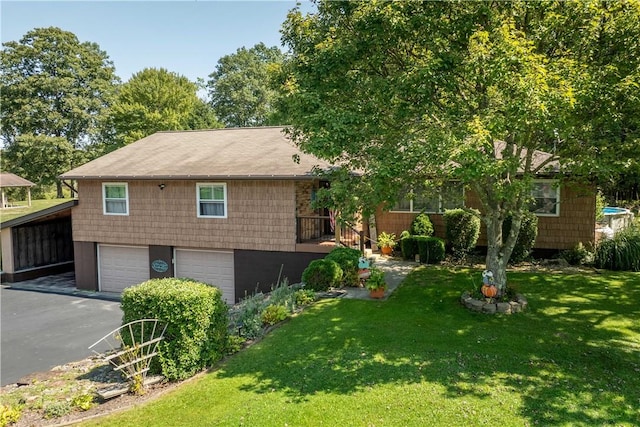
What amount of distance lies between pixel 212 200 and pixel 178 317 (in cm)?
808

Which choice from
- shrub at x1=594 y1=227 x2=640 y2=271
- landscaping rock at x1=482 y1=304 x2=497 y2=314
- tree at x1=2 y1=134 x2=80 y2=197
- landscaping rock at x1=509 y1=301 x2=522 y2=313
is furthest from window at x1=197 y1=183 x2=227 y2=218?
tree at x1=2 y1=134 x2=80 y2=197

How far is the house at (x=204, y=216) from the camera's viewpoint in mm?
13570

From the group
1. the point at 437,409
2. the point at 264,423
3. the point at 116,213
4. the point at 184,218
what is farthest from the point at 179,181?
the point at 437,409

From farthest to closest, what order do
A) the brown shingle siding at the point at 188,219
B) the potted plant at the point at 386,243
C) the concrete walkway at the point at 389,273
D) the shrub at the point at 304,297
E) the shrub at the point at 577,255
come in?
1. the potted plant at the point at 386,243
2. the brown shingle siding at the point at 188,219
3. the shrub at the point at 577,255
4. the concrete walkway at the point at 389,273
5. the shrub at the point at 304,297

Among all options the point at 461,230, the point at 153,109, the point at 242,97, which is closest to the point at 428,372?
the point at 461,230

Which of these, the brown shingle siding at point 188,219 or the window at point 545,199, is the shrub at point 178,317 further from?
the window at point 545,199

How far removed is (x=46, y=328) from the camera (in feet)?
37.3

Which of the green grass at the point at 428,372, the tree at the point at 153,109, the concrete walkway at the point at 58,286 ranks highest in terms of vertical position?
the tree at the point at 153,109

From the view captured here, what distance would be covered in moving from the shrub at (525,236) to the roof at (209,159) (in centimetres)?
647

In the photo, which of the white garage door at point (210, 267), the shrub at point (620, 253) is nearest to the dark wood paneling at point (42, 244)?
the white garage door at point (210, 267)

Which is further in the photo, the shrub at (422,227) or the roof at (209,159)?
the shrub at (422,227)

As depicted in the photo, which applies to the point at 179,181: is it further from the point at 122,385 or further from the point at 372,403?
the point at 372,403

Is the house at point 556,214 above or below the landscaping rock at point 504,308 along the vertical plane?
above

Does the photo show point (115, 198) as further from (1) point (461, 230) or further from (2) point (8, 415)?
(1) point (461, 230)
